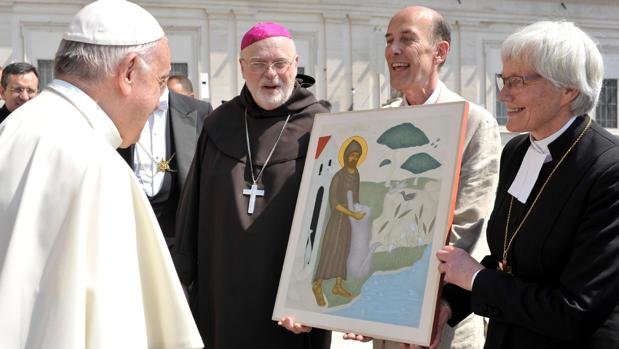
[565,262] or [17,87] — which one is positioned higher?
[17,87]

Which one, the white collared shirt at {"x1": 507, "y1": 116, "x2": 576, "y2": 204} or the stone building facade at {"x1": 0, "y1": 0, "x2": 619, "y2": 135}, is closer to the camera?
the white collared shirt at {"x1": 507, "y1": 116, "x2": 576, "y2": 204}

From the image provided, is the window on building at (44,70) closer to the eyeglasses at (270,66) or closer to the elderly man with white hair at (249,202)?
the elderly man with white hair at (249,202)

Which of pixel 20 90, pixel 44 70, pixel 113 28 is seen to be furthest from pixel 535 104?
pixel 44 70

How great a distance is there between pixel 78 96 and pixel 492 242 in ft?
4.83

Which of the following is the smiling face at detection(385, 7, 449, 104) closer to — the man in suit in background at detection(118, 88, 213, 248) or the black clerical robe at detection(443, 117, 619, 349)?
the black clerical robe at detection(443, 117, 619, 349)

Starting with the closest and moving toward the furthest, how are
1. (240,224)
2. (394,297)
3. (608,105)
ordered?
(394,297), (240,224), (608,105)

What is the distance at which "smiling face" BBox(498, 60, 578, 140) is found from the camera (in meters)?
2.54

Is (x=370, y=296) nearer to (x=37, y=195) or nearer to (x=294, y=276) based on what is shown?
(x=294, y=276)

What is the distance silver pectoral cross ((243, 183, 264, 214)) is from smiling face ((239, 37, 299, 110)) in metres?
0.39

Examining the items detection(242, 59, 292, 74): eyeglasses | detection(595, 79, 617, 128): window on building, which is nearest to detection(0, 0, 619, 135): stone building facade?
detection(595, 79, 617, 128): window on building

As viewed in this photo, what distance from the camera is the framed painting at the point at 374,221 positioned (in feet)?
9.40

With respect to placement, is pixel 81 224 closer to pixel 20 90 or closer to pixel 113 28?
pixel 113 28

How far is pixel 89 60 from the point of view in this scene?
217cm

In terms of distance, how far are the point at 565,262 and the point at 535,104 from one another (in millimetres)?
506
